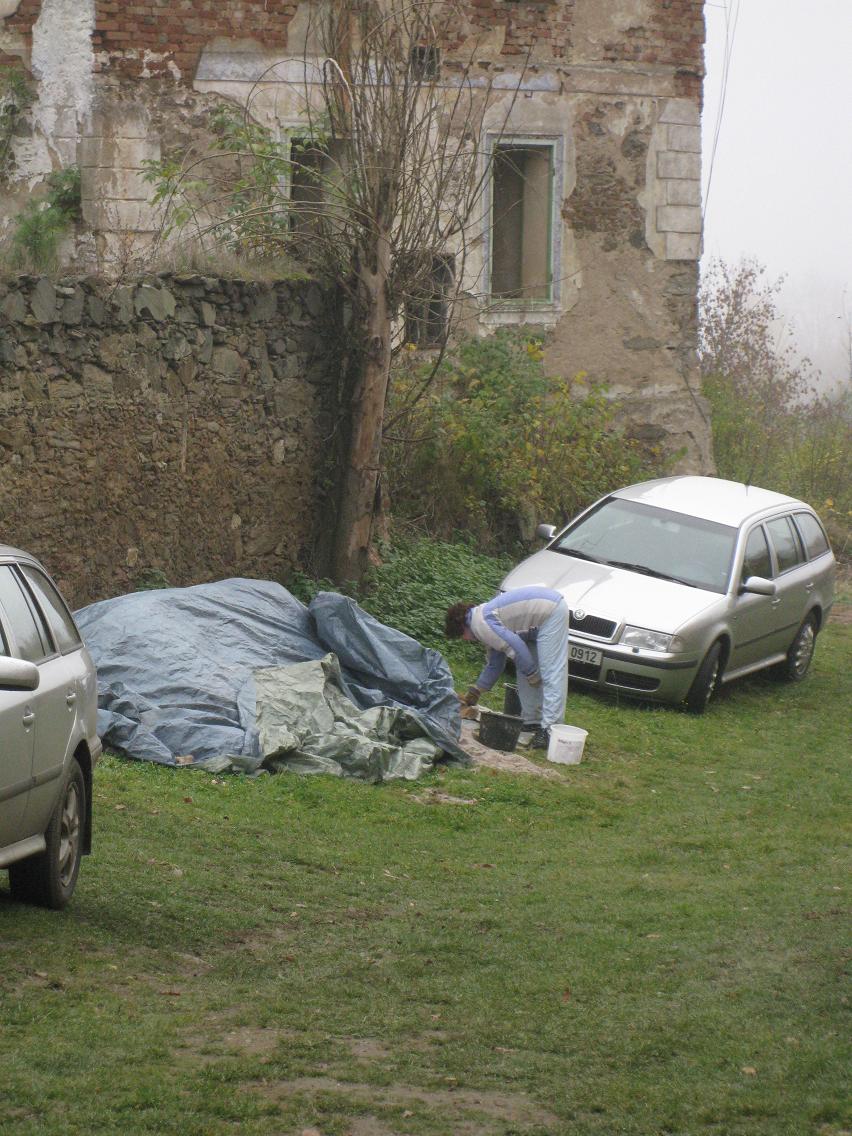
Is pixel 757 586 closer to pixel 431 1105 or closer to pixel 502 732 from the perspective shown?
pixel 502 732

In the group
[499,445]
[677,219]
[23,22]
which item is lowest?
[499,445]

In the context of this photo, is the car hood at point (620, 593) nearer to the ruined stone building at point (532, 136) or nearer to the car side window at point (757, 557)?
the car side window at point (757, 557)

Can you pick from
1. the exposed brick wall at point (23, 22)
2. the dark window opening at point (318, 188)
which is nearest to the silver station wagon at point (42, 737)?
the dark window opening at point (318, 188)

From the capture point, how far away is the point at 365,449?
1505cm

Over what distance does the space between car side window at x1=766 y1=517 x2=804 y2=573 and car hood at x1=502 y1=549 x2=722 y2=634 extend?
165cm

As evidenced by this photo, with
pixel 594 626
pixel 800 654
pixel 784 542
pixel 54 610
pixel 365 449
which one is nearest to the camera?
pixel 54 610

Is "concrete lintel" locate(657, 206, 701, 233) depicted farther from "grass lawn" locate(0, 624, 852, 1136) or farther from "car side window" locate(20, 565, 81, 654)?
"car side window" locate(20, 565, 81, 654)

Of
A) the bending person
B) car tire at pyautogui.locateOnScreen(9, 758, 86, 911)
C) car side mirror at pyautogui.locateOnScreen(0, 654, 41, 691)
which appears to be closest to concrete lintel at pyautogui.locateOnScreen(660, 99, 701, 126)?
the bending person

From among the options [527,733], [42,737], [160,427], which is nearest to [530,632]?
[527,733]

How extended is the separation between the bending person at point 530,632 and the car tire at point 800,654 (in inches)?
177

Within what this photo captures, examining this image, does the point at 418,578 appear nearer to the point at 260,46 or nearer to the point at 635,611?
the point at 635,611

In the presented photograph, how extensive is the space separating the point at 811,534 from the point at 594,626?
380 cm

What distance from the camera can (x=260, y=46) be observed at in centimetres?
1800

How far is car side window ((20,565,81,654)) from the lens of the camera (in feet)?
22.2
